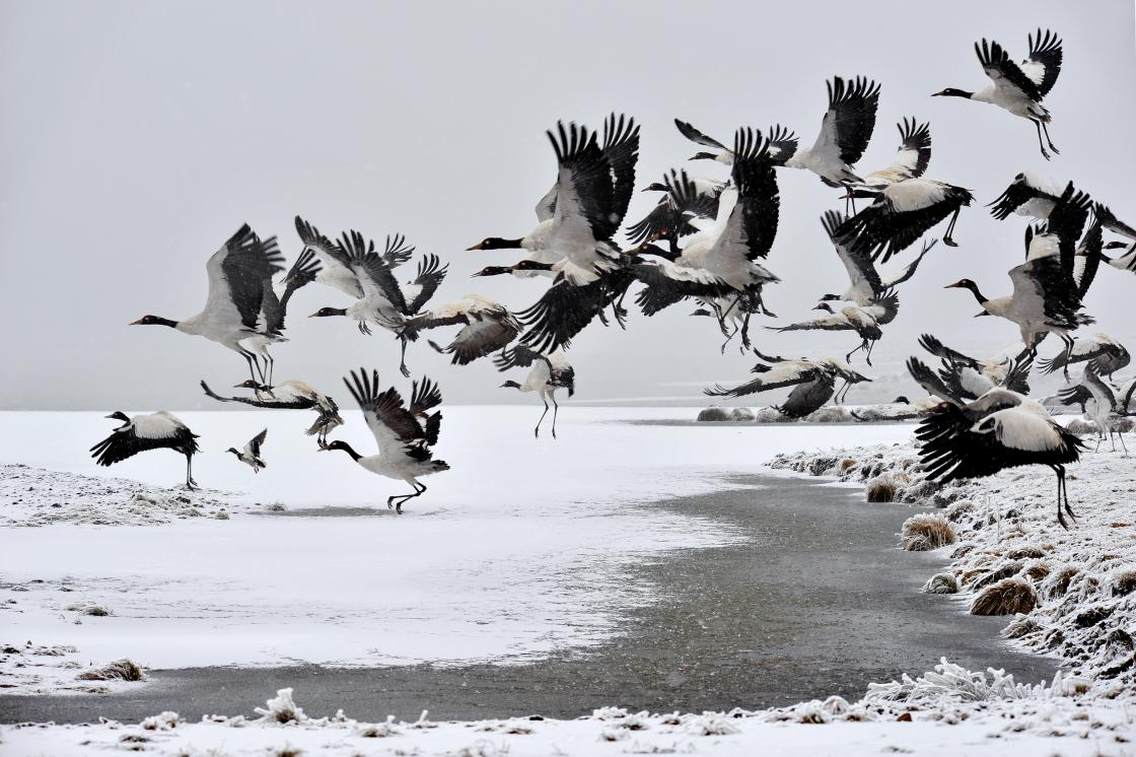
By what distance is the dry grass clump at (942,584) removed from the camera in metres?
10.8

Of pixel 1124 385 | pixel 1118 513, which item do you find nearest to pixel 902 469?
pixel 1124 385

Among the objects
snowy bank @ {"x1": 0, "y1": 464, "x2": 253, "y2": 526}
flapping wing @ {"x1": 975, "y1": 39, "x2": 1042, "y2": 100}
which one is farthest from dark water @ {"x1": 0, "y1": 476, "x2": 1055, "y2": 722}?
→ snowy bank @ {"x1": 0, "y1": 464, "x2": 253, "y2": 526}

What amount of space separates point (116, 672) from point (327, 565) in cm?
524

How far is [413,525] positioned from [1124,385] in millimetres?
12436

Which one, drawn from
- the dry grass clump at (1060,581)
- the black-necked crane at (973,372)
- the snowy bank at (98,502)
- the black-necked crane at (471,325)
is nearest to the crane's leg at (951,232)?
the black-necked crane at (973,372)

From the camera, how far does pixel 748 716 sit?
6.53 m

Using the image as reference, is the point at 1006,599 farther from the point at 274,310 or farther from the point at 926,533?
the point at 274,310

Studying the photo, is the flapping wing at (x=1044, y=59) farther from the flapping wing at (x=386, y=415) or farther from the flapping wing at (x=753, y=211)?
the flapping wing at (x=386, y=415)

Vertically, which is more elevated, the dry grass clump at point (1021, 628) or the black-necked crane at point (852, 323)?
the black-necked crane at point (852, 323)

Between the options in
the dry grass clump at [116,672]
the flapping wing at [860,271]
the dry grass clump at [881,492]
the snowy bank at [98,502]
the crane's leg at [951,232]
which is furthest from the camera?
the dry grass clump at [881,492]

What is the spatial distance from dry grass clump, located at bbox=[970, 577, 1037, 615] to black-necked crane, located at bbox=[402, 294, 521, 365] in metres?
4.58

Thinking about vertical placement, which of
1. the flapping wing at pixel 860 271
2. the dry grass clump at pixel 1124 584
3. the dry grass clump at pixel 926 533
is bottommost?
the dry grass clump at pixel 926 533

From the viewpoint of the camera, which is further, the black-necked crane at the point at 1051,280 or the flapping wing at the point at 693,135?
the flapping wing at the point at 693,135

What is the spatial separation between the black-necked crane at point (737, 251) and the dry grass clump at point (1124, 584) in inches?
175
